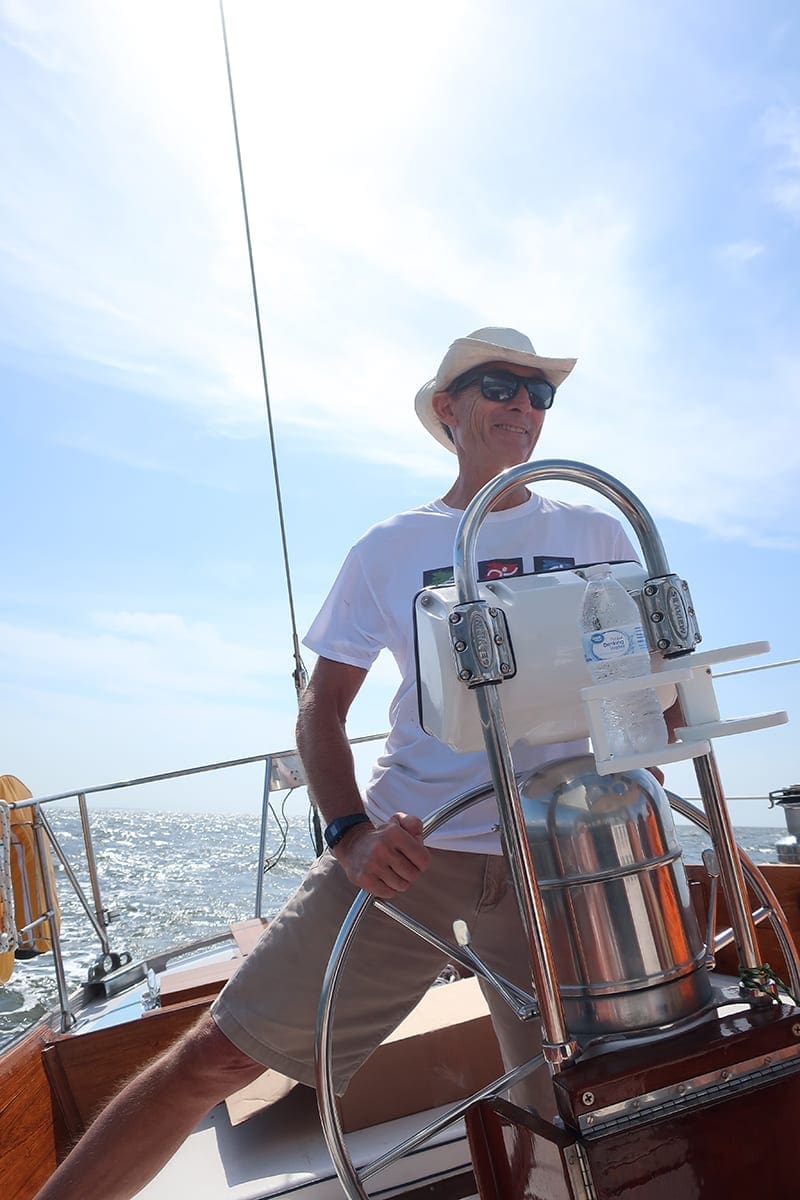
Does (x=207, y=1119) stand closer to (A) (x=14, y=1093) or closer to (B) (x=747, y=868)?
(A) (x=14, y=1093)

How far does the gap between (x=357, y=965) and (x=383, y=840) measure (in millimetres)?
391

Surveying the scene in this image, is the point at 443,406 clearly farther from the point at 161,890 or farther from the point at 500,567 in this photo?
the point at 161,890

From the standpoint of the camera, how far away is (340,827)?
1221 millimetres

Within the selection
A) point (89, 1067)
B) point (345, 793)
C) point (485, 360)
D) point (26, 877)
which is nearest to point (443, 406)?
point (485, 360)

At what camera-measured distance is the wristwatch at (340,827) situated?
1.21 metres

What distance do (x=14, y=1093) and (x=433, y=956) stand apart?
78 centimetres

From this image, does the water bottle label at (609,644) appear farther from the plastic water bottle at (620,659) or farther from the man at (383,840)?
the man at (383,840)


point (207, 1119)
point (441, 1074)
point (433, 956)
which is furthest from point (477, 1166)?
point (207, 1119)

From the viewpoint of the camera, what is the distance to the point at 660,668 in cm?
80

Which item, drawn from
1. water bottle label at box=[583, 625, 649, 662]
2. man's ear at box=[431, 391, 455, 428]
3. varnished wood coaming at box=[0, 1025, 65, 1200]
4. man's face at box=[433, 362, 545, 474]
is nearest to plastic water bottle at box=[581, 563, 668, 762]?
water bottle label at box=[583, 625, 649, 662]

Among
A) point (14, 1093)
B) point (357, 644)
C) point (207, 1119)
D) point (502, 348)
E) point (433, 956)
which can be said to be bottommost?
point (207, 1119)

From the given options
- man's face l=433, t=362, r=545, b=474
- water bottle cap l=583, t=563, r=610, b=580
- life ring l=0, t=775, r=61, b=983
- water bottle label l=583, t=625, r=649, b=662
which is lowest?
life ring l=0, t=775, r=61, b=983

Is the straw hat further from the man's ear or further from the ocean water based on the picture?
the ocean water

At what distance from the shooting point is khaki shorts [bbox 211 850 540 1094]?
124 centimetres
